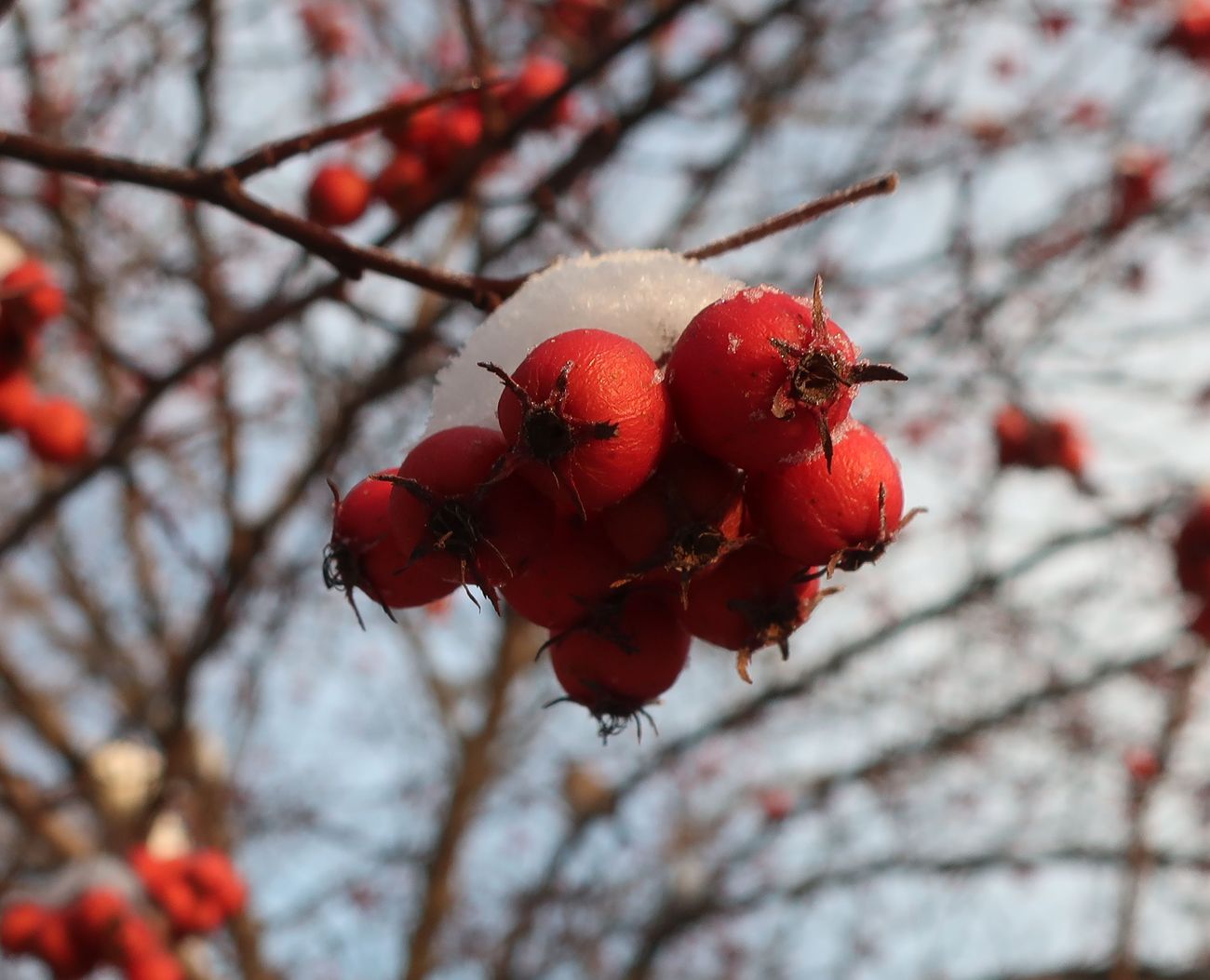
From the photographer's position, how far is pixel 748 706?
17.9 ft

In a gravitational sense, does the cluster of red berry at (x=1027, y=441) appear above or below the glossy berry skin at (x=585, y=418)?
above

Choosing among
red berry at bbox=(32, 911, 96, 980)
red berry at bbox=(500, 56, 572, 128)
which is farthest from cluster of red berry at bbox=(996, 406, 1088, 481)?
red berry at bbox=(32, 911, 96, 980)

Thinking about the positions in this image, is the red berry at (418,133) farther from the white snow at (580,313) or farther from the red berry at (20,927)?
the red berry at (20,927)

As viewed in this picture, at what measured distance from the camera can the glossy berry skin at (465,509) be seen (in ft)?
3.17

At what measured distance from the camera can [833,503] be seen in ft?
3.19

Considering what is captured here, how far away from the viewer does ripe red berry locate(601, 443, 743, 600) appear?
3.20 feet

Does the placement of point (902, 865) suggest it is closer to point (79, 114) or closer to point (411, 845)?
point (411, 845)

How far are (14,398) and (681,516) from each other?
2.79 m

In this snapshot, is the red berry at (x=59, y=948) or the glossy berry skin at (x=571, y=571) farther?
the red berry at (x=59, y=948)

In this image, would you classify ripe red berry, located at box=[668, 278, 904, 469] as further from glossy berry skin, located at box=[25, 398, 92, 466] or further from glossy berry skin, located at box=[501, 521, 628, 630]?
glossy berry skin, located at box=[25, 398, 92, 466]

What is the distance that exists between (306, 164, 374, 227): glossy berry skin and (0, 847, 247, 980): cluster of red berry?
224cm

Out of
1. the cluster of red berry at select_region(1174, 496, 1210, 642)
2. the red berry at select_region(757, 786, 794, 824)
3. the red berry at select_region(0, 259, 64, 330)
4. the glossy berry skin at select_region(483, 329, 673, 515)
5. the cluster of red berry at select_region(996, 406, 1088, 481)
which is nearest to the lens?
the glossy berry skin at select_region(483, 329, 673, 515)

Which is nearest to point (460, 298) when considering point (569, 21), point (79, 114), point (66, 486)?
point (66, 486)

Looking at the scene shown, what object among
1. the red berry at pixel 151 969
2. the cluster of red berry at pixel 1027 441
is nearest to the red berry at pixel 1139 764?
the cluster of red berry at pixel 1027 441
